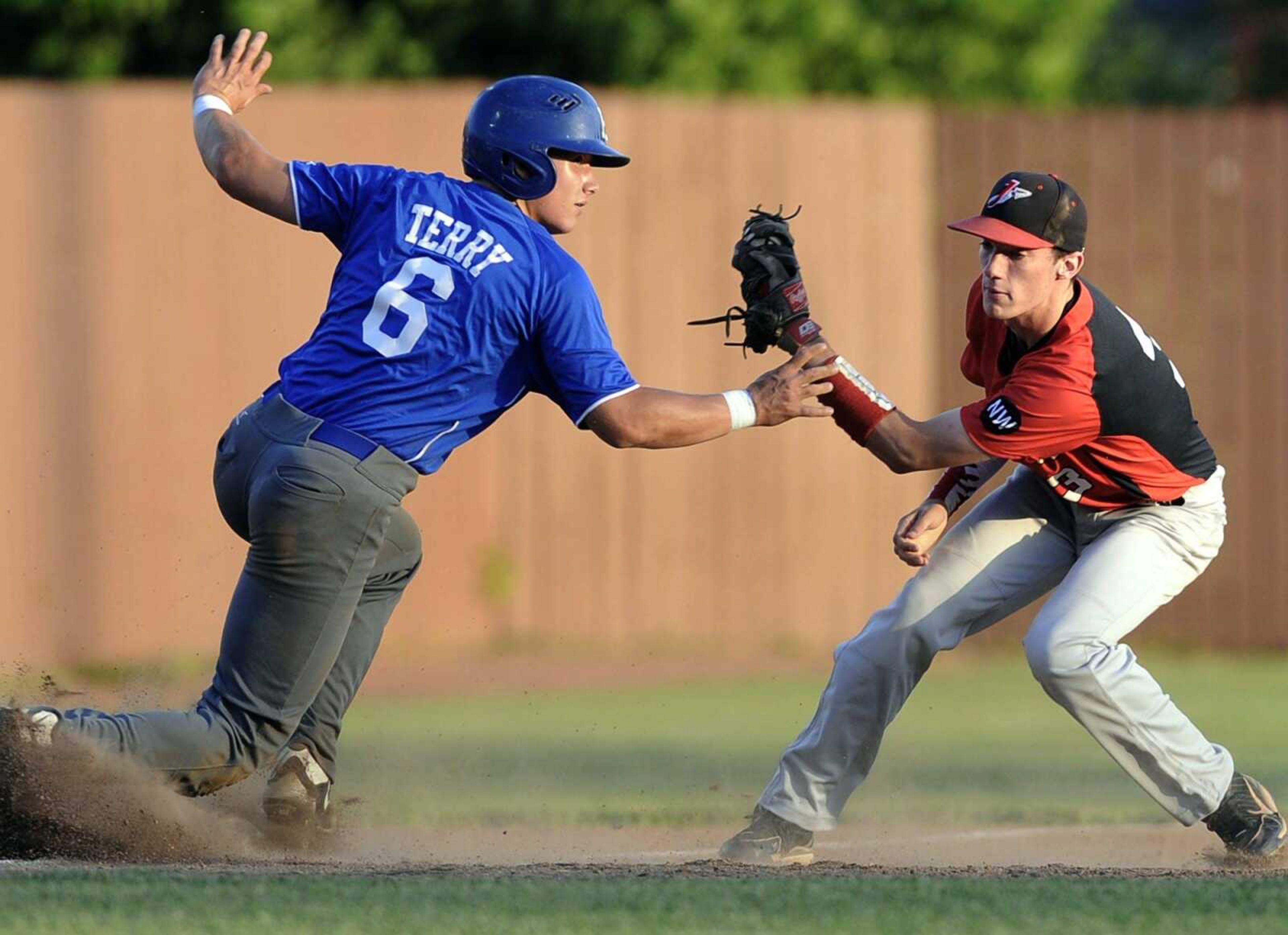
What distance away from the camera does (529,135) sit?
19.1 feet

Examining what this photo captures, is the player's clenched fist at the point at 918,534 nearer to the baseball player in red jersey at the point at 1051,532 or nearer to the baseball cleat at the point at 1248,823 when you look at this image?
the baseball player in red jersey at the point at 1051,532

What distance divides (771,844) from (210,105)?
290 centimetres

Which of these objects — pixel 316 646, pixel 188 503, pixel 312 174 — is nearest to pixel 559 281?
pixel 312 174

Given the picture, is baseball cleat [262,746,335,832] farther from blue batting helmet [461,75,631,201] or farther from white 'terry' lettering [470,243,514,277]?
blue batting helmet [461,75,631,201]

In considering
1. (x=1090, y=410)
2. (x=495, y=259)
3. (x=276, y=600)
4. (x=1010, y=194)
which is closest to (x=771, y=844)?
(x=1090, y=410)

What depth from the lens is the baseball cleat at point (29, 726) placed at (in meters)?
5.38

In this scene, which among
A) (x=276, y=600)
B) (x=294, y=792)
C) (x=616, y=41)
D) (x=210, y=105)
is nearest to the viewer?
(x=276, y=600)

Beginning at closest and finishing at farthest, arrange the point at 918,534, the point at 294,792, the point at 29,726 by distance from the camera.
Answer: the point at 29,726, the point at 918,534, the point at 294,792

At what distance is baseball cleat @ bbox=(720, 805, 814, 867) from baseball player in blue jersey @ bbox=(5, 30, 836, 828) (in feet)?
4.56

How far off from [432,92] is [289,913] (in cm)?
773

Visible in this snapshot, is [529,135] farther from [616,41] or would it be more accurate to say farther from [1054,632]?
[616,41]

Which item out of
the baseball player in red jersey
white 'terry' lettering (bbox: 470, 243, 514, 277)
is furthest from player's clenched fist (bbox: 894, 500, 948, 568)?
white 'terry' lettering (bbox: 470, 243, 514, 277)

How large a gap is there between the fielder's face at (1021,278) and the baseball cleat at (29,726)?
9.89 feet

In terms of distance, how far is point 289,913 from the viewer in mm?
4730
